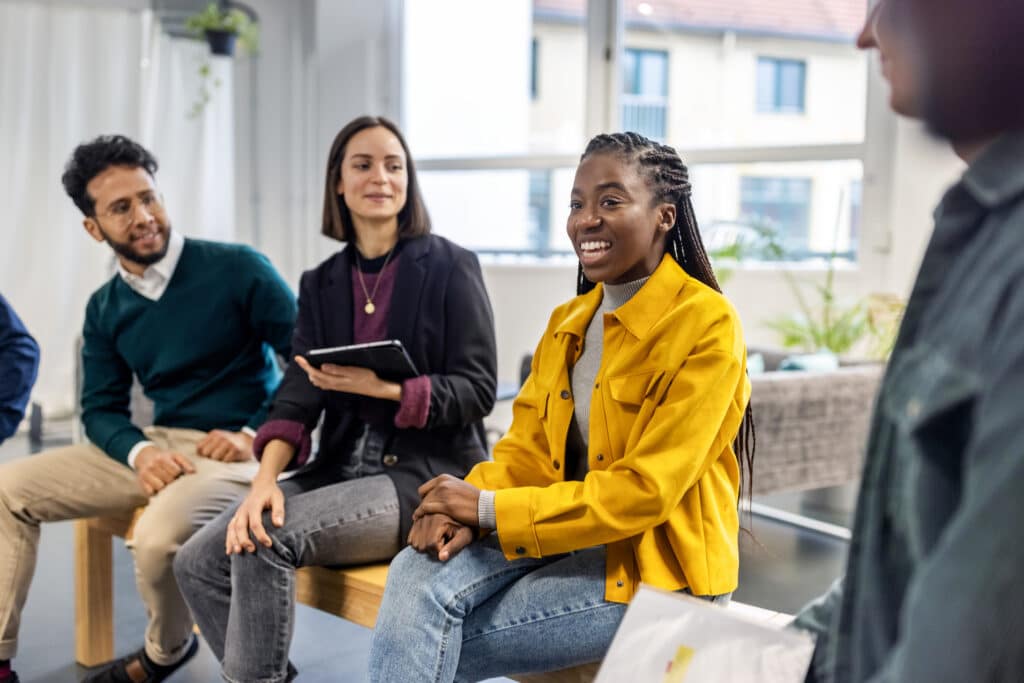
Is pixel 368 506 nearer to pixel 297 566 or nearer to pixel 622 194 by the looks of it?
pixel 297 566

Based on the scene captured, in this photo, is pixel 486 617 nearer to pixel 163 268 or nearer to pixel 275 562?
pixel 275 562

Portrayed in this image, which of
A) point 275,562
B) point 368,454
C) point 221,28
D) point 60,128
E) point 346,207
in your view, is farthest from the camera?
point 221,28

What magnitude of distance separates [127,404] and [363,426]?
845mm

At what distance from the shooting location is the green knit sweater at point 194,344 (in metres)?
2.72

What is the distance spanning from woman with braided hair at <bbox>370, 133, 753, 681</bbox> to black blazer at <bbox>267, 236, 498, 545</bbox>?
417mm

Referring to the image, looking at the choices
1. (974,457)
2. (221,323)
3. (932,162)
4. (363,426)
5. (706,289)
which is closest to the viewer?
(974,457)

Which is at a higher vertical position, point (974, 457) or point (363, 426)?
point (974, 457)

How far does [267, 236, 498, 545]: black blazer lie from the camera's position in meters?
2.21

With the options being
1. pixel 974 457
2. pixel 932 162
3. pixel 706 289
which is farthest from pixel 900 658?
pixel 706 289

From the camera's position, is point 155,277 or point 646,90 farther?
point 646,90

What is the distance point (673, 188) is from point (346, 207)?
0.92 meters

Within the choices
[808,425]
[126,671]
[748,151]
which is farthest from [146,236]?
[748,151]

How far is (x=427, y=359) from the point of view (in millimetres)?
2281

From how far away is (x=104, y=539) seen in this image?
2.84 meters
